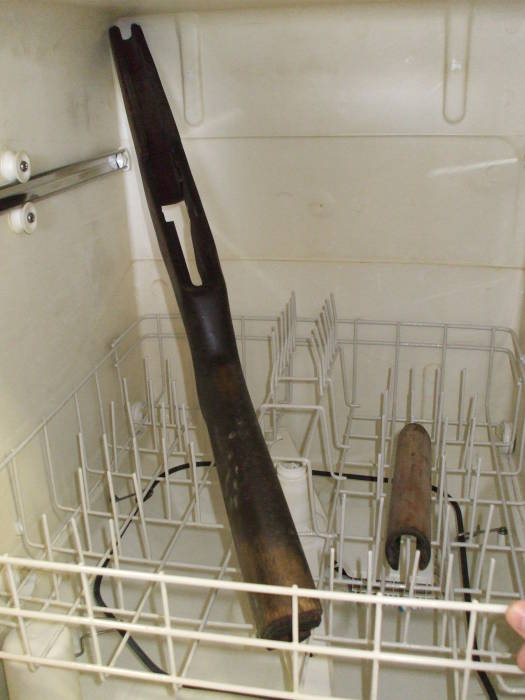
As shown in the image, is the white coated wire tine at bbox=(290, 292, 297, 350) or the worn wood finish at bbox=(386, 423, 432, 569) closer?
the worn wood finish at bbox=(386, 423, 432, 569)

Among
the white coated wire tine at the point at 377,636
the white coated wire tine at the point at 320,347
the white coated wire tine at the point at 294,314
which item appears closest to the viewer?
the white coated wire tine at the point at 377,636

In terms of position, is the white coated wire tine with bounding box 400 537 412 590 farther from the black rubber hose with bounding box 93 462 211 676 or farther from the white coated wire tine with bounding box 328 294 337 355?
the white coated wire tine with bounding box 328 294 337 355

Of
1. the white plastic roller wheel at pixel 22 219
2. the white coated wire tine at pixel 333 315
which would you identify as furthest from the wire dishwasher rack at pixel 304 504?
the white plastic roller wheel at pixel 22 219

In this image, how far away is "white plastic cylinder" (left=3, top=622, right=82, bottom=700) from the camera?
52 cm

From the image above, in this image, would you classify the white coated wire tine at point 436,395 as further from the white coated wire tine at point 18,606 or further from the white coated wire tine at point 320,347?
the white coated wire tine at point 18,606

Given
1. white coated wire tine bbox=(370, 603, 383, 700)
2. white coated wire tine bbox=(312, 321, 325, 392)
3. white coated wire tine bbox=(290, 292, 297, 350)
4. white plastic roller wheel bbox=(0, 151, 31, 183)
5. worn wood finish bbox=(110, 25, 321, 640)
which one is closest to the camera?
white coated wire tine bbox=(370, 603, 383, 700)

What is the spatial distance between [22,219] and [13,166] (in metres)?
0.05

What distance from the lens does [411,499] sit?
2.01ft

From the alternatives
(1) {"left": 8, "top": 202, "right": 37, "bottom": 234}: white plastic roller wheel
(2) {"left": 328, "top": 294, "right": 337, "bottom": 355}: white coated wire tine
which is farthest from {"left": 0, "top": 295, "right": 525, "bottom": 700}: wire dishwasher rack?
(1) {"left": 8, "top": 202, "right": 37, "bottom": 234}: white plastic roller wheel

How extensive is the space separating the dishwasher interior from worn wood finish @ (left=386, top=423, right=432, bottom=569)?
0.03m

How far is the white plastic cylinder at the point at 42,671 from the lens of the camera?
1.70 ft

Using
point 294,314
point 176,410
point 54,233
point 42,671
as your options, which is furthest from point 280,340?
point 42,671

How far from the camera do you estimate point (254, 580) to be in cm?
51

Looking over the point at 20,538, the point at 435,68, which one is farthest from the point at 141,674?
the point at 435,68
